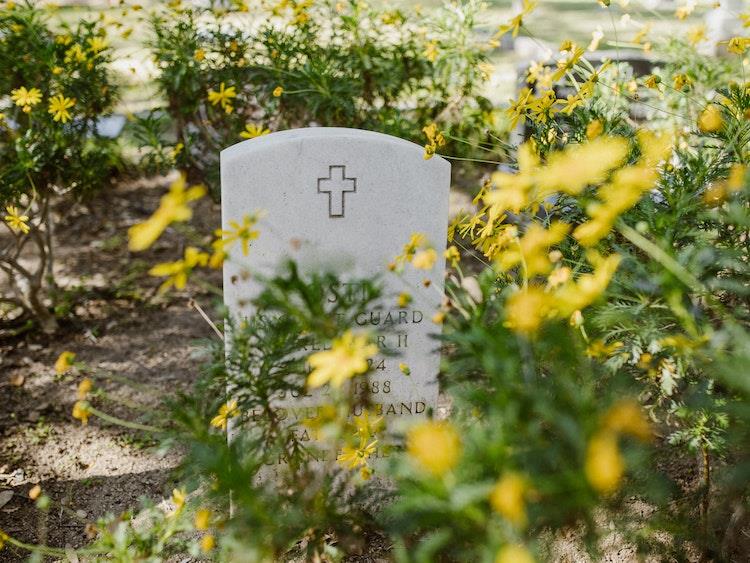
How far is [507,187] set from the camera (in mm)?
1236

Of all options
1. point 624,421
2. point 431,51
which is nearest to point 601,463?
point 624,421

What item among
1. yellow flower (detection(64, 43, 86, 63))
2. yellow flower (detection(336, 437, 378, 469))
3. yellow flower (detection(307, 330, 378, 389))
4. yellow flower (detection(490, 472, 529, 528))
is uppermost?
yellow flower (detection(64, 43, 86, 63))

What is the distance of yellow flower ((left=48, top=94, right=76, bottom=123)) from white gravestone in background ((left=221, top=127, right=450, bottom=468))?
1.21 metres

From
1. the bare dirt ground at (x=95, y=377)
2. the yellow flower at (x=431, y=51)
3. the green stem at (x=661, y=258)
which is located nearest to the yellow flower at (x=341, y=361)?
the green stem at (x=661, y=258)

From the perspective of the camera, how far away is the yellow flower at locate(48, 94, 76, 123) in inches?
117

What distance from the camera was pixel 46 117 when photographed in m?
3.21

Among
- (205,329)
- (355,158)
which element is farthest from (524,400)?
(205,329)

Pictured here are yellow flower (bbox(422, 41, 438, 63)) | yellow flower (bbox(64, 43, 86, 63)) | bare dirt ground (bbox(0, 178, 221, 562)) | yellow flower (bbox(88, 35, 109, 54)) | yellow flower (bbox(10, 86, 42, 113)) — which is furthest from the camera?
yellow flower (bbox(422, 41, 438, 63))

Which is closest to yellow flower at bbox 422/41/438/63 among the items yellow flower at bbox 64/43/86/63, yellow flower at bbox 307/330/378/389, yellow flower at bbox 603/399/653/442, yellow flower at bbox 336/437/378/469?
yellow flower at bbox 64/43/86/63

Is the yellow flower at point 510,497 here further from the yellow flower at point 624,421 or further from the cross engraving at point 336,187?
the cross engraving at point 336,187

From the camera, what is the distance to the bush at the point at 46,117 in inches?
123

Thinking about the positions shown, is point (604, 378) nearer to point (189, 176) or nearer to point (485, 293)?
point (485, 293)

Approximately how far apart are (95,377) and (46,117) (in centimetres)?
125

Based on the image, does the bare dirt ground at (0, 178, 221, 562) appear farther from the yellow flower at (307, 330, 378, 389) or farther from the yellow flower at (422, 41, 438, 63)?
the yellow flower at (422, 41, 438, 63)
